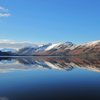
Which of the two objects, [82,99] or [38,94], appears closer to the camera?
[82,99]

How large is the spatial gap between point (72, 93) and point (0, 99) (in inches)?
225

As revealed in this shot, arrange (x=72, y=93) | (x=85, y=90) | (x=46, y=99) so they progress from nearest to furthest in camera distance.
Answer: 1. (x=46, y=99)
2. (x=72, y=93)
3. (x=85, y=90)

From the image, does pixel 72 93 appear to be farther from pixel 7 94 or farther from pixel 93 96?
pixel 7 94

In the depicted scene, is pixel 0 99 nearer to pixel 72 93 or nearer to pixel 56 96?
pixel 56 96

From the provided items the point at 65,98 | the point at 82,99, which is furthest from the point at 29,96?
the point at 82,99

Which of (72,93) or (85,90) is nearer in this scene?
(72,93)

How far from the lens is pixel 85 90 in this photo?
21.5 m

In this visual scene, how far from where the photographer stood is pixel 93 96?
738 inches

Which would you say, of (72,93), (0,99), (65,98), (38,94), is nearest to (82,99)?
(65,98)

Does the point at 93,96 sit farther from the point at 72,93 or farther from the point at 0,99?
the point at 0,99

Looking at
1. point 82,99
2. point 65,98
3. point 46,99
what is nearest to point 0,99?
point 46,99

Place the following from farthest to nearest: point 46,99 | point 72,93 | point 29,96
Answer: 1. point 72,93
2. point 29,96
3. point 46,99

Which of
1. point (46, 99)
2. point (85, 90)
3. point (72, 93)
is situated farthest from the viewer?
point (85, 90)

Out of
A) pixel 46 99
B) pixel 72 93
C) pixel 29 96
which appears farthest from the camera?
pixel 72 93
